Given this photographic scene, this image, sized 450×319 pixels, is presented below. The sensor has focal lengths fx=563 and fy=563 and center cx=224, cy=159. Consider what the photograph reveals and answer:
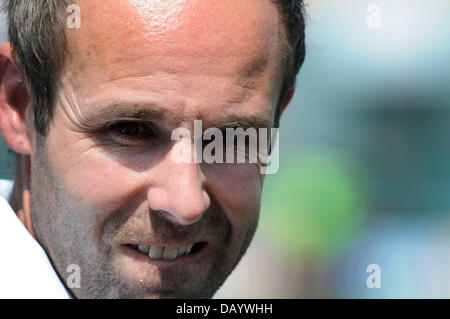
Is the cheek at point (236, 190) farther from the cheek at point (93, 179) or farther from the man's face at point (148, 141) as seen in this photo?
the cheek at point (93, 179)

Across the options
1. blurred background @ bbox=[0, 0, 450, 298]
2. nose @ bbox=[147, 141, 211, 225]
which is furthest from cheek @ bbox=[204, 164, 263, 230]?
blurred background @ bbox=[0, 0, 450, 298]

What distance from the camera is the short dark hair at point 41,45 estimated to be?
204 cm

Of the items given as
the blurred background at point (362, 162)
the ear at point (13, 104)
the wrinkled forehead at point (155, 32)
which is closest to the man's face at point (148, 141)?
the wrinkled forehead at point (155, 32)

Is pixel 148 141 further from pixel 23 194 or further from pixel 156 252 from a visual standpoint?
pixel 23 194

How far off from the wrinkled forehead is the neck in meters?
0.57

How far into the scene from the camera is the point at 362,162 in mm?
8352

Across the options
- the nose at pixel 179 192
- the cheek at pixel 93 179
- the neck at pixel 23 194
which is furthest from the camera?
the neck at pixel 23 194

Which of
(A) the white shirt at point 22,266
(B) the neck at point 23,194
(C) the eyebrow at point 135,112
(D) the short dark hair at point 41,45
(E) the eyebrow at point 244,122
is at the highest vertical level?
(D) the short dark hair at point 41,45

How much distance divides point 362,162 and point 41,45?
6.85 m

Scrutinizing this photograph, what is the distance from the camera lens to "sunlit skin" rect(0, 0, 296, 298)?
6.19 feet

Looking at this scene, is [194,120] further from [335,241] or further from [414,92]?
[414,92]

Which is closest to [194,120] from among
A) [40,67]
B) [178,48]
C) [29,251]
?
[178,48]

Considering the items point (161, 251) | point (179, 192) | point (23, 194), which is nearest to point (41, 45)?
point (23, 194)

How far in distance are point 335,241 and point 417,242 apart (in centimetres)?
111
